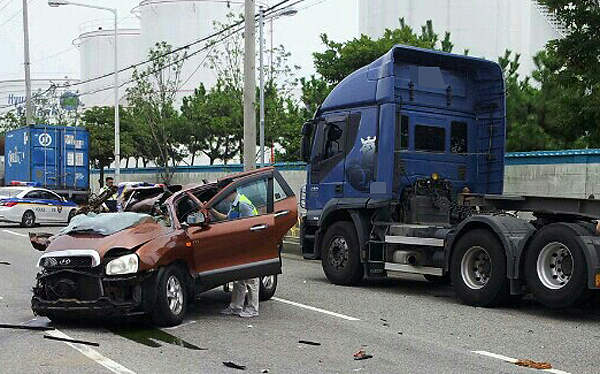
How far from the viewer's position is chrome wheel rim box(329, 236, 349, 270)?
12.9 meters

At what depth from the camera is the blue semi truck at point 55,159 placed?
30812 mm

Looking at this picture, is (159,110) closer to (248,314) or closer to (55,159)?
(55,159)

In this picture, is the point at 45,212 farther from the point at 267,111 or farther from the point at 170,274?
the point at 170,274

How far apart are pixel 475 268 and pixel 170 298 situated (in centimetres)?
435

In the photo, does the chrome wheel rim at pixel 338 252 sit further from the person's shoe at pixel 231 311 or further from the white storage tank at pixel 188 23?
the white storage tank at pixel 188 23

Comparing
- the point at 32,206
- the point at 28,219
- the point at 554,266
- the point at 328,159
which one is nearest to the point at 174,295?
the point at 554,266

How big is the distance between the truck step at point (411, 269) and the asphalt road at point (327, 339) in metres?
0.42

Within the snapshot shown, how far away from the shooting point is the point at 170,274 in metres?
9.03

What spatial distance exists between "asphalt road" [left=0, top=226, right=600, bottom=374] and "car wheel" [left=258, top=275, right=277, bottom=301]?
135 mm

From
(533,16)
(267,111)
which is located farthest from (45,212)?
(533,16)

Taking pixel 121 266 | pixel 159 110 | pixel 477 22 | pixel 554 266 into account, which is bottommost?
pixel 554 266

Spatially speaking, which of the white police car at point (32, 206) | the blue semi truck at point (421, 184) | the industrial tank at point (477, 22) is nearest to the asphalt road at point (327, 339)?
the blue semi truck at point (421, 184)

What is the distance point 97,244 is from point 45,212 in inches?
807

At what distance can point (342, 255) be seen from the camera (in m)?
13.0
